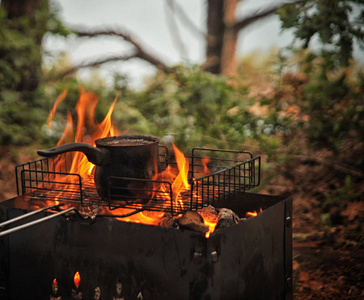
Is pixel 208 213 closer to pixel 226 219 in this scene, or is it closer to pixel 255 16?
pixel 226 219

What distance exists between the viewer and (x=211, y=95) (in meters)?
5.75

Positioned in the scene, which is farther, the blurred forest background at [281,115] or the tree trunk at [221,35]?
the tree trunk at [221,35]

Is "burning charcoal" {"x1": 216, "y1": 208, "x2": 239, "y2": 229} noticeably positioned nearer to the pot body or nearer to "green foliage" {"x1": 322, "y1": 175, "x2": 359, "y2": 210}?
the pot body

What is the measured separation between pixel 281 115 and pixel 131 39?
10.5ft

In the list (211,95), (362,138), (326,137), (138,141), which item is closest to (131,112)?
(211,95)

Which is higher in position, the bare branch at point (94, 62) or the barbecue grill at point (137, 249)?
the bare branch at point (94, 62)

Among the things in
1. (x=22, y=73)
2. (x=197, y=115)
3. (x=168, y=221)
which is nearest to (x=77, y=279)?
(x=168, y=221)

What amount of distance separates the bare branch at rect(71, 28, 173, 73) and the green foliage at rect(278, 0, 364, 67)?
154 inches

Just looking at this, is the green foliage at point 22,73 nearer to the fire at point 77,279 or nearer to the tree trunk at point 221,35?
the tree trunk at point 221,35

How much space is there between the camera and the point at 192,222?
236cm

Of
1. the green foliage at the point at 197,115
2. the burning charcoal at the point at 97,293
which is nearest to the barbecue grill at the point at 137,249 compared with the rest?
the burning charcoal at the point at 97,293

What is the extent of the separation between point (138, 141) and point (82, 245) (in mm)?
624

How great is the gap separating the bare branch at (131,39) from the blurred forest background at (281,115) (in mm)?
704

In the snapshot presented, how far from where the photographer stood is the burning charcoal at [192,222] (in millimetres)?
2350
